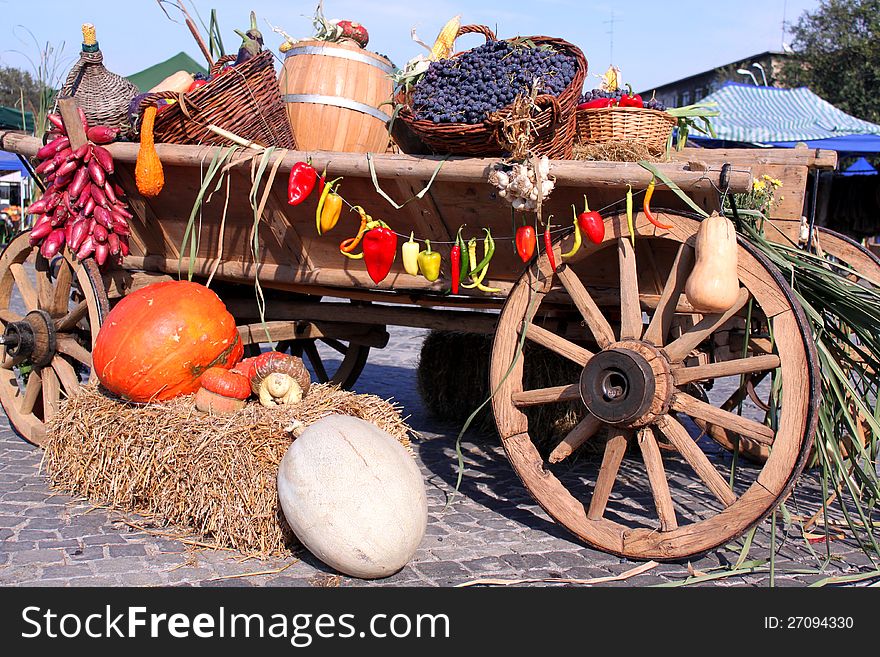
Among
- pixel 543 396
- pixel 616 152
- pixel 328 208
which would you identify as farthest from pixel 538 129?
pixel 543 396

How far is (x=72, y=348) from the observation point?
442 cm

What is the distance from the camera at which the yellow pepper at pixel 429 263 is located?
10.9ft

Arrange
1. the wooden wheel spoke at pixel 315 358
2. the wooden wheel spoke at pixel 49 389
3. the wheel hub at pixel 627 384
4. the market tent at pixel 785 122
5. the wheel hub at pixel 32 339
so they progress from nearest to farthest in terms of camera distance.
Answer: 1. the wheel hub at pixel 627 384
2. the wheel hub at pixel 32 339
3. the wooden wheel spoke at pixel 49 389
4. the wooden wheel spoke at pixel 315 358
5. the market tent at pixel 785 122

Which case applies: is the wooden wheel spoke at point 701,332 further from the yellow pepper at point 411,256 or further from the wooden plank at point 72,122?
the wooden plank at point 72,122

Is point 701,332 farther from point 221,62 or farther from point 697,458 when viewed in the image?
point 221,62

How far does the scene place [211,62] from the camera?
4.20 metres

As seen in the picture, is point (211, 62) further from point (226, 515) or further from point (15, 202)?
point (15, 202)

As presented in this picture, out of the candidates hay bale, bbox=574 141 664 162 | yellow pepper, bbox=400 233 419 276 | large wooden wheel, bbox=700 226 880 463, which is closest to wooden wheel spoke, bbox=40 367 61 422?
yellow pepper, bbox=400 233 419 276

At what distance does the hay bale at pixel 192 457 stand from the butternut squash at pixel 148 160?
3.02ft

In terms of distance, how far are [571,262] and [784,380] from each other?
88 centimetres

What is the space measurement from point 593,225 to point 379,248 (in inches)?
33.4

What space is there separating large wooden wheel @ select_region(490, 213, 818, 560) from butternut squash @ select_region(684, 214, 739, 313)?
132 millimetres

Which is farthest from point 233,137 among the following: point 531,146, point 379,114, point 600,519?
point 600,519

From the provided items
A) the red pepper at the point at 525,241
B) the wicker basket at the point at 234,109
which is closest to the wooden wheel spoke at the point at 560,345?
the red pepper at the point at 525,241
